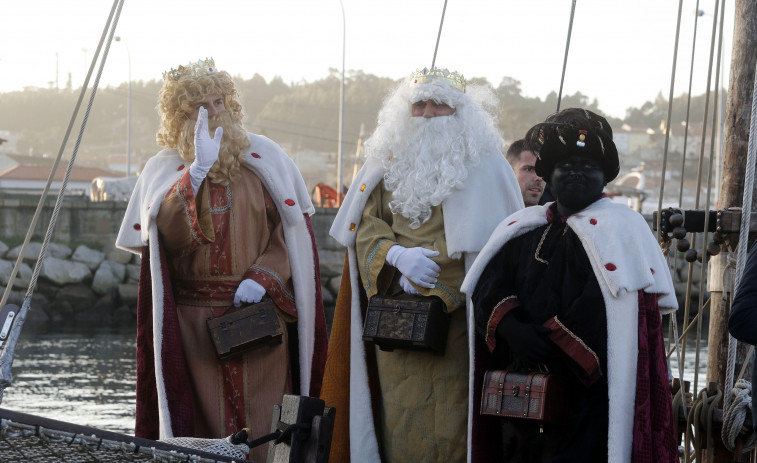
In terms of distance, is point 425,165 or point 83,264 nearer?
point 425,165

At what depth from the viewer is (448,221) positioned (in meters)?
4.13

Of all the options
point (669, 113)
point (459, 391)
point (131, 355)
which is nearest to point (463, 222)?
point (459, 391)

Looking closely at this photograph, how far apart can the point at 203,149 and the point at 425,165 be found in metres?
0.90

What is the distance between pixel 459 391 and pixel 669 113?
5.81ft

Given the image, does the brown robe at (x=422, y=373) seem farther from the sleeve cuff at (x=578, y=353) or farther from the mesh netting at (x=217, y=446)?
the mesh netting at (x=217, y=446)

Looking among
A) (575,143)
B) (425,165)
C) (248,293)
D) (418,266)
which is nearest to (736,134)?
(425,165)

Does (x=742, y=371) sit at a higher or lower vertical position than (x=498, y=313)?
lower

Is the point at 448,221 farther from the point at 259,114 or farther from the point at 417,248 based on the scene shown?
the point at 259,114

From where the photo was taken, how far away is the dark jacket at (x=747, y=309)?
110 inches

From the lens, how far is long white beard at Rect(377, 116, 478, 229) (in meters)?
4.18

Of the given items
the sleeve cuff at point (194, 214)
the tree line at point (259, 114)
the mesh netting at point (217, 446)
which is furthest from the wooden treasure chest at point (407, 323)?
the tree line at point (259, 114)

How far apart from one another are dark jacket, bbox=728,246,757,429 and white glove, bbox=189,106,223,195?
2.27 meters

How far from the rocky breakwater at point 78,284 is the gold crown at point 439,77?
17.5 metres

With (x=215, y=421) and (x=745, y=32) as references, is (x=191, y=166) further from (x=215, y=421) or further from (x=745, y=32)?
(x=745, y=32)
